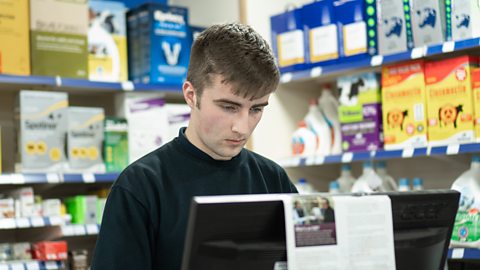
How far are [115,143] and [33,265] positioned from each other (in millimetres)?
894

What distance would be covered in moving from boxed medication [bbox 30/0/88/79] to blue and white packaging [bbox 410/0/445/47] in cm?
194

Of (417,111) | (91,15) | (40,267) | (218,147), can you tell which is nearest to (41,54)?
(91,15)

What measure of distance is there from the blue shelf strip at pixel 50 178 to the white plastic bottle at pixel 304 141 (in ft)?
3.68

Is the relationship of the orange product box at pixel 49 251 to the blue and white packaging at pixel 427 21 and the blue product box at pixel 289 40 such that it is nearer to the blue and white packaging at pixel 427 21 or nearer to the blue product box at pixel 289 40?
the blue product box at pixel 289 40

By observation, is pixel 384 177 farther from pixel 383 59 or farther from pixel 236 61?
pixel 236 61

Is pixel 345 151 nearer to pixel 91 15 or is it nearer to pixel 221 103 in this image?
pixel 91 15

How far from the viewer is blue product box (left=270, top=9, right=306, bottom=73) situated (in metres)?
4.52

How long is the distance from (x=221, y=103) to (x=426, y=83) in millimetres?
2344

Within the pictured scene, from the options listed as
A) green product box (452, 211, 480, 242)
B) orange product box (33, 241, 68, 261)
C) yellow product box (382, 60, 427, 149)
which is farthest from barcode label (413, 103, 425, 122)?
orange product box (33, 241, 68, 261)

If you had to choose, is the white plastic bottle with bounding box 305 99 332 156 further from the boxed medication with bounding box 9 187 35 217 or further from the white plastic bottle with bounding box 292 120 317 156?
the boxed medication with bounding box 9 187 35 217

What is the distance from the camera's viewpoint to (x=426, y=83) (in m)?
3.91

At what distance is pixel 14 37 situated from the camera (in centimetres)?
424

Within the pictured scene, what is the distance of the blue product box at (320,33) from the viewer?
4320mm

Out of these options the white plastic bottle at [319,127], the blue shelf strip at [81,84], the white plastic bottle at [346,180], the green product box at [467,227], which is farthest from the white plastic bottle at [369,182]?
the blue shelf strip at [81,84]
